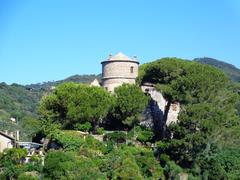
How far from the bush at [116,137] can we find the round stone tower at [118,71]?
5624 mm

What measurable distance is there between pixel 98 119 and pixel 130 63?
5.87 metres

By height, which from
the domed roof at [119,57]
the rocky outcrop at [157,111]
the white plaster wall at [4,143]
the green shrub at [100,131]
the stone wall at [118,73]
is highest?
the domed roof at [119,57]

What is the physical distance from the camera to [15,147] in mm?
35281

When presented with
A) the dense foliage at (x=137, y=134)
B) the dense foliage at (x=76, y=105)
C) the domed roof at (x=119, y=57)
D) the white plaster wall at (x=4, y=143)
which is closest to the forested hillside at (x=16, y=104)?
the domed roof at (x=119, y=57)

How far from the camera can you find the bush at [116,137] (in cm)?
3466

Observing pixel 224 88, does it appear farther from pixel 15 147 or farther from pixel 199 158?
pixel 15 147

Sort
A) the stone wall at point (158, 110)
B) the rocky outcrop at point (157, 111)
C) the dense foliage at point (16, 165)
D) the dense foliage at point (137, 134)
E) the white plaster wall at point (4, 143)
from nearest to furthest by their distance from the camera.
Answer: the dense foliage at point (16, 165) < the dense foliage at point (137, 134) < the white plaster wall at point (4, 143) < the rocky outcrop at point (157, 111) < the stone wall at point (158, 110)

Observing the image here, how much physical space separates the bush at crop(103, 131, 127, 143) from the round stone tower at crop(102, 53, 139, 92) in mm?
5624

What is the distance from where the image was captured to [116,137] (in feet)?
114

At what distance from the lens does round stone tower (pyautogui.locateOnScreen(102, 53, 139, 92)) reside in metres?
40.0

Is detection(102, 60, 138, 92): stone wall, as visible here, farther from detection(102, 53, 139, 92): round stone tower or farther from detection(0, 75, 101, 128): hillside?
detection(0, 75, 101, 128): hillside

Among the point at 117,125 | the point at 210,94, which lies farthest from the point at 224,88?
the point at 117,125

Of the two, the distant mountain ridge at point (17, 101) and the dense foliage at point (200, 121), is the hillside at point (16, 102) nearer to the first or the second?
the distant mountain ridge at point (17, 101)

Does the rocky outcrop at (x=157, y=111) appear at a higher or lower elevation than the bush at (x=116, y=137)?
higher
